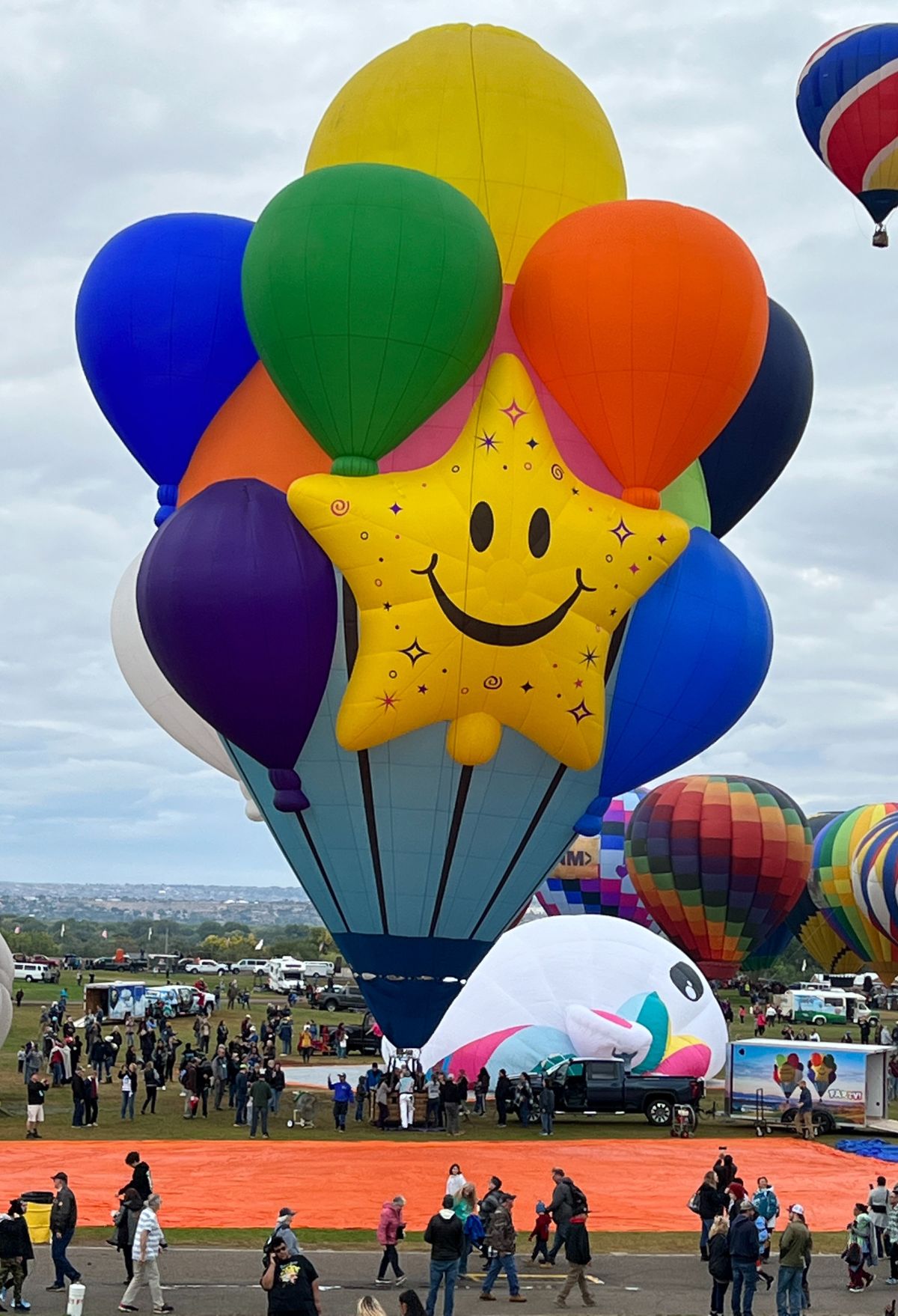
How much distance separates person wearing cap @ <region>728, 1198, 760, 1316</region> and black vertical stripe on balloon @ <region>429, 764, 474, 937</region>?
6204 mm

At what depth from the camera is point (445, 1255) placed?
10398 mm

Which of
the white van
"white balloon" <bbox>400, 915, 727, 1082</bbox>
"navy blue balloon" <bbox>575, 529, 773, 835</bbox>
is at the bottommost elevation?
"white balloon" <bbox>400, 915, 727, 1082</bbox>

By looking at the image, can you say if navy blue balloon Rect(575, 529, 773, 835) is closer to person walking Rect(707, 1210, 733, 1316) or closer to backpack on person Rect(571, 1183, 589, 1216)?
backpack on person Rect(571, 1183, 589, 1216)

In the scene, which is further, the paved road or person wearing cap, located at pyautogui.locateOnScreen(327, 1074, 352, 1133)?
person wearing cap, located at pyautogui.locateOnScreen(327, 1074, 352, 1133)

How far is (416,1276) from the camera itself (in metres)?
11.8

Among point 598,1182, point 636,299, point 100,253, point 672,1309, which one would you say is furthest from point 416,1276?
point 100,253

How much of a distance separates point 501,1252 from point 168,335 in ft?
29.4

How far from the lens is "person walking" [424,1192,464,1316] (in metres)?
10.4

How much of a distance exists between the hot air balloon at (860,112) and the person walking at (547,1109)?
1154cm

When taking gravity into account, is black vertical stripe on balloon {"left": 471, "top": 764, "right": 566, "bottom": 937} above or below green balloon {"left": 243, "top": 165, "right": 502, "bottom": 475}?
below

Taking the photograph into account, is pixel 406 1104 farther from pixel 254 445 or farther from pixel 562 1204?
pixel 562 1204

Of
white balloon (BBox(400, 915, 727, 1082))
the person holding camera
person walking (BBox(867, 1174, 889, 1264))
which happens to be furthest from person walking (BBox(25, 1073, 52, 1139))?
the person holding camera

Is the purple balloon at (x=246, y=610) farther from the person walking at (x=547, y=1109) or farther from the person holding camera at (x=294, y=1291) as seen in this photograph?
the person holding camera at (x=294, y=1291)

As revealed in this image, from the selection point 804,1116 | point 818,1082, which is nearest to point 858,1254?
point 804,1116
